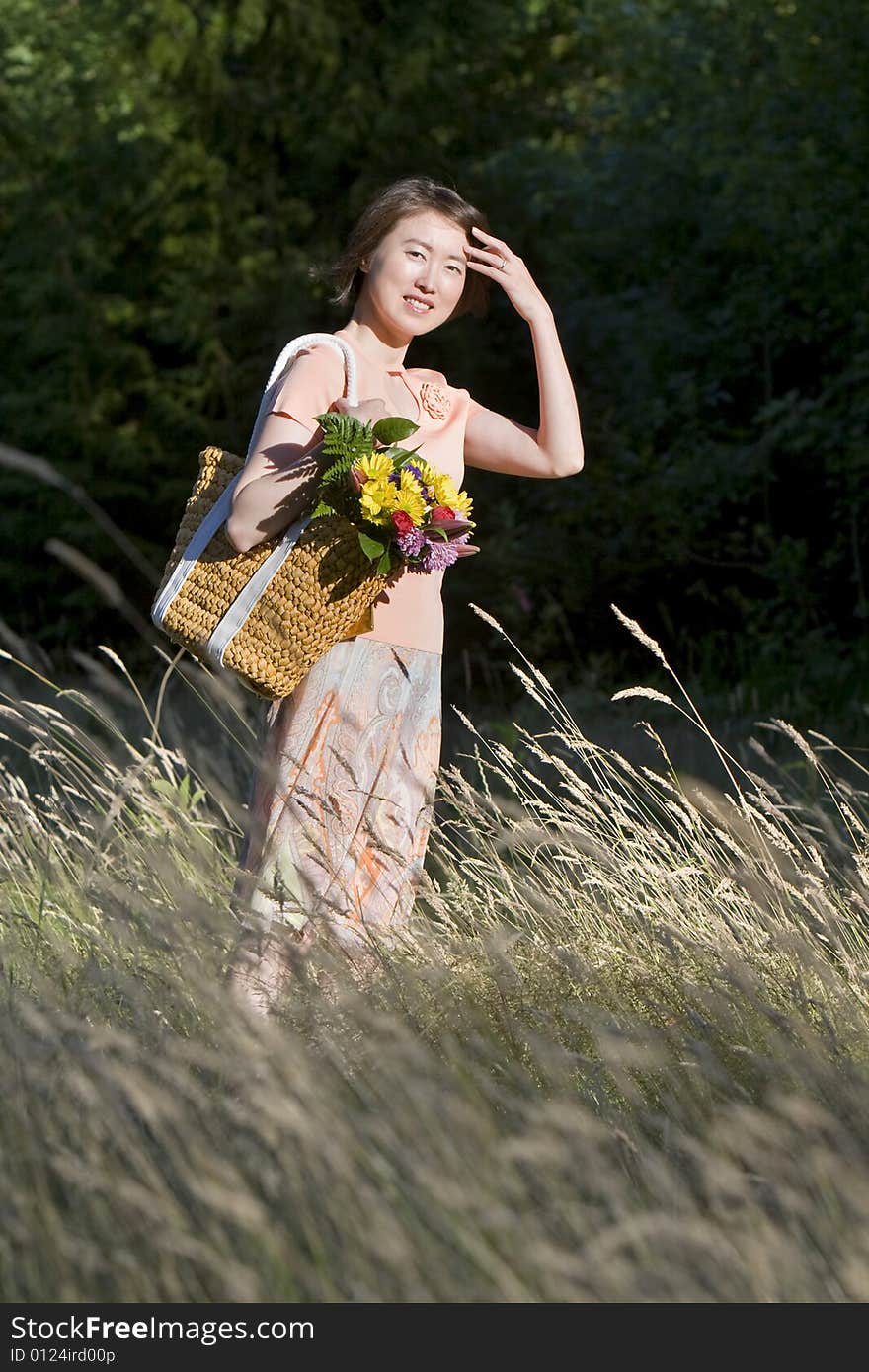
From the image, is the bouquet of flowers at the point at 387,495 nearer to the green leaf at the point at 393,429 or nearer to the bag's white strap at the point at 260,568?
the green leaf at the point at 393,429

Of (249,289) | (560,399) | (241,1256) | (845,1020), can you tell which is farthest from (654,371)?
(241,1256)

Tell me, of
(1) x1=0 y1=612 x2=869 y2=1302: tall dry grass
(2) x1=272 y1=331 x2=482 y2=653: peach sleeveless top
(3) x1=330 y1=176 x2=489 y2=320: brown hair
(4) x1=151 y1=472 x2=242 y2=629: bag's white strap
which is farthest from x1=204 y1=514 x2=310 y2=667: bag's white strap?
(3) x1=330 y1=176 x2=489 y2=320: brown hair

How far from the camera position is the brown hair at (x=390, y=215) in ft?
10.9

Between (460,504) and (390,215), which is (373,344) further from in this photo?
(460,504)

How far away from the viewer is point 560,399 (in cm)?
343

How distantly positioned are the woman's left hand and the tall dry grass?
71 cm

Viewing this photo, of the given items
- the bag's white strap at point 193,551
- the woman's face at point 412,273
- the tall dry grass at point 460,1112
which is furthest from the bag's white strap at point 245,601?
the woman's face at point 412,273

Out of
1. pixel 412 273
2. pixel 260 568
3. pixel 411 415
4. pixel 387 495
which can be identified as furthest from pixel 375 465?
pixel 412 273

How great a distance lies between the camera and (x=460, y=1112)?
2.29 meters

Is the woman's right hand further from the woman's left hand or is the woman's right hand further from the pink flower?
the woman's left hand

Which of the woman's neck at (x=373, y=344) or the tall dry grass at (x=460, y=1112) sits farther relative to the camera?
the woman's neck at (x=373, y=344)

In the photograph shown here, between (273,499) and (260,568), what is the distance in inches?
4.8

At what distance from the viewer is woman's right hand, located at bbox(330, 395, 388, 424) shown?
3068 mm

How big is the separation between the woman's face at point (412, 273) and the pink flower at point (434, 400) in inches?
4.4
